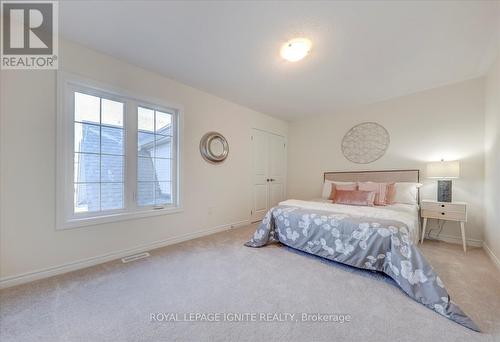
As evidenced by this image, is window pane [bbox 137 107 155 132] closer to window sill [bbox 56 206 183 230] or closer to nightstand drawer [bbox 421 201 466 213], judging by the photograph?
window sill [bbox 56 206 183 230]

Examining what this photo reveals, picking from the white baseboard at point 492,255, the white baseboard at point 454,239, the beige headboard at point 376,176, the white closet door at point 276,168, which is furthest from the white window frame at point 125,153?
the white baseboard at point 454,239

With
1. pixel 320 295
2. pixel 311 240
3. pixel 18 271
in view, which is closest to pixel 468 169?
pixel 311 240

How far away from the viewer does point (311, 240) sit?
2.43 m

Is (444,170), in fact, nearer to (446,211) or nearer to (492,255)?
(446,211)

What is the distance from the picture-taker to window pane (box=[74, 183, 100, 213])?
2.21m

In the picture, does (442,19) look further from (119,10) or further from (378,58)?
(119,10)

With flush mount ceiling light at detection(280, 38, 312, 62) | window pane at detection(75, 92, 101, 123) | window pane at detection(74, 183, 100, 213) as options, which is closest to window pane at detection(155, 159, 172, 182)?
window pane at detection(74, 183, 100, 213)

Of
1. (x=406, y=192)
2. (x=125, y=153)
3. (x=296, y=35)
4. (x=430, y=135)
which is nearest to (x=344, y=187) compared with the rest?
(x=406, y=192)

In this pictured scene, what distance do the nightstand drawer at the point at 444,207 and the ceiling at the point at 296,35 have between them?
5.86 ft

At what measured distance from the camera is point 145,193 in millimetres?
2754

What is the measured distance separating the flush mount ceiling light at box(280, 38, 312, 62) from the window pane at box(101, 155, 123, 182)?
2.32m

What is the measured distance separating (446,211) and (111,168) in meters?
4.40

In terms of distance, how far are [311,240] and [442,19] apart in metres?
2.46

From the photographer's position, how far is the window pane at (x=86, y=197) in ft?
7.25
